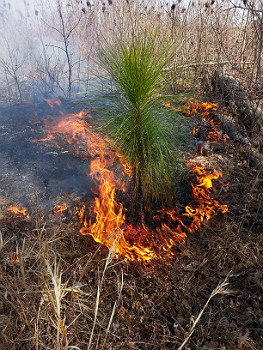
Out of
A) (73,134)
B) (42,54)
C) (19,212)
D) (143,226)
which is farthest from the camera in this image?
(42,54)

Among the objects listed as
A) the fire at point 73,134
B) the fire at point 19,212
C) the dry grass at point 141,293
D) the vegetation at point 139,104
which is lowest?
the dry grass at point 141,293

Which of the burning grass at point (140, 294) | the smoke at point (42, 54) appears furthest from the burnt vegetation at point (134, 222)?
the smoke at point (42, 54)

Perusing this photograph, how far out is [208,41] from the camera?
536 centimetres

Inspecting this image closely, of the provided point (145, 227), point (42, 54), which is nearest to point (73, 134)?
point (145, 227)

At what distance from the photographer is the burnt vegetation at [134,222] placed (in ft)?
6.40

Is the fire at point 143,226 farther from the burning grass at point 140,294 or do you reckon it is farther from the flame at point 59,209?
the flame at point 59,209

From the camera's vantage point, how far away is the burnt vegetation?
1952mm

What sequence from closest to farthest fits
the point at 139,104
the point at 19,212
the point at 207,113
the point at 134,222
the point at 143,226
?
the point at 139,104, the point at 143,226, the point at 134,222, the point at 19,212, the point at 207,113

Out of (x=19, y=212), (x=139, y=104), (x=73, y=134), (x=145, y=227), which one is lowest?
(x=145, y=227)

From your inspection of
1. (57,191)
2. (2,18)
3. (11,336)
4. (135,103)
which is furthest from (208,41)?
(2,18)

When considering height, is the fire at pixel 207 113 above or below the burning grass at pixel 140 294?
above

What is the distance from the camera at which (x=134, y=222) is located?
301 centimetres

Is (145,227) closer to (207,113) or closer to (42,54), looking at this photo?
(207,113)

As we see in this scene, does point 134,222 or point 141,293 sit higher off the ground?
point 134,222
